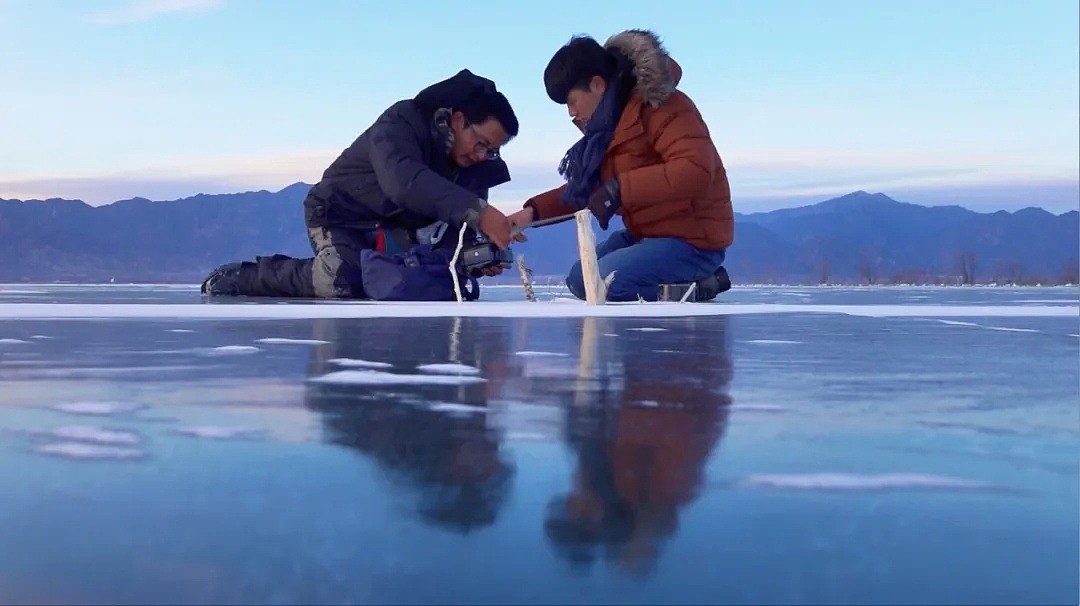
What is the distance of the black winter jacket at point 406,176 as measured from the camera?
431 cm

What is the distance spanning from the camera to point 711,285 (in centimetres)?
486

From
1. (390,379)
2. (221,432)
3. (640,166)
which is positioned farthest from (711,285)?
(221,432)

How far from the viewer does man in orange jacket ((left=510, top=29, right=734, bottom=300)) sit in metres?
4.27

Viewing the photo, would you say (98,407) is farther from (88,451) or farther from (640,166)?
(640,166)

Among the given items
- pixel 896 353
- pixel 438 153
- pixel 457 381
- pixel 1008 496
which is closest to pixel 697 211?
pixel 438 153

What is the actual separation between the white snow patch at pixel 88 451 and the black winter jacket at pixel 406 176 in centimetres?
322

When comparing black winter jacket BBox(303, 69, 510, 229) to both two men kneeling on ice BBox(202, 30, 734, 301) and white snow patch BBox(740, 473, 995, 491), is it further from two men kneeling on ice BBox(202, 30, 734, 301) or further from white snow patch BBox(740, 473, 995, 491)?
white snow patch BBox(740, 473, 995, 491)

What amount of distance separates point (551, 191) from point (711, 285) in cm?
86

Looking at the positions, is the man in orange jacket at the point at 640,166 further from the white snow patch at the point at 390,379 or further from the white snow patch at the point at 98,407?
the white snow patch at the point at 98,407

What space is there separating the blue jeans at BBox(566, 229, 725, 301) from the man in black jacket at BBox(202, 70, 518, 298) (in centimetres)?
51

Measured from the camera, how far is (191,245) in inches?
2276

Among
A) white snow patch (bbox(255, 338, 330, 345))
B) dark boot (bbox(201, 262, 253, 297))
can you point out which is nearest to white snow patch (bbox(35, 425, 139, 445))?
white snow patch (bbox(255, 338, 330, 345))

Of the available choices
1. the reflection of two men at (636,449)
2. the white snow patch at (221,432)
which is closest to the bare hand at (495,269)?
the reflection of two men at (636,449)

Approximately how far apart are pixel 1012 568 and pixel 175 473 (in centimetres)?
62
